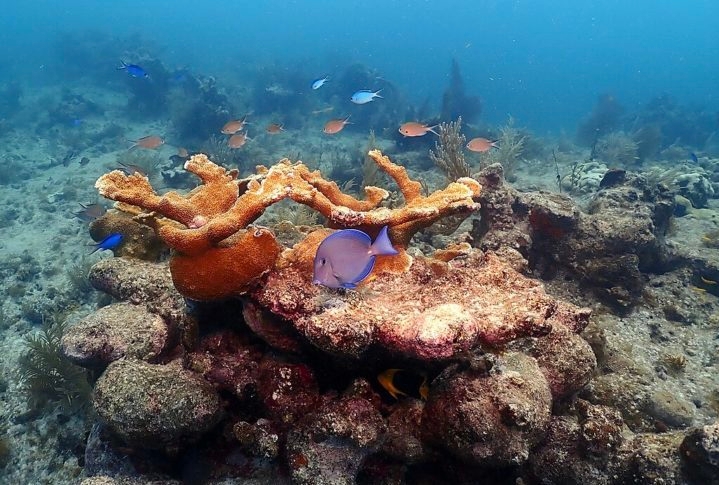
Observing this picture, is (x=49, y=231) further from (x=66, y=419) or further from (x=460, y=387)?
(x=460, y=387)

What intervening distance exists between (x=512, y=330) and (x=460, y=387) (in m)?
0.51

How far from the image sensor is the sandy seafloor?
4594 mm

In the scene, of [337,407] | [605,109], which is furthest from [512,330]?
[605,109]

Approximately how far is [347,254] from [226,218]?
0.93 metres

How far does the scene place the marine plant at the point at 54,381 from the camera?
498cm

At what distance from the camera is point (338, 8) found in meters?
146

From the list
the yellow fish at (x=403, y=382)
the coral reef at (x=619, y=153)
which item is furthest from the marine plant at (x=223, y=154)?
the coral reef at (x=619, y=153)

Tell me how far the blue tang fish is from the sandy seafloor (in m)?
3.49

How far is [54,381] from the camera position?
5.19 metres

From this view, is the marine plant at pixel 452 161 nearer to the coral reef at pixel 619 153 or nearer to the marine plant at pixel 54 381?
the marine plant at pixel 54 381

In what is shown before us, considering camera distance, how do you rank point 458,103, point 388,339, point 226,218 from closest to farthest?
point 388,339, point 226,218, point 458,103

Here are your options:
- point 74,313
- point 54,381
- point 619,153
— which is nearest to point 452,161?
point 54,381

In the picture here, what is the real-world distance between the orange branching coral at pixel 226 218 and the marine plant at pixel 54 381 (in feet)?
10.5

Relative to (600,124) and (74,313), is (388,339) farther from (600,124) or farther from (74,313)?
(600,124)
